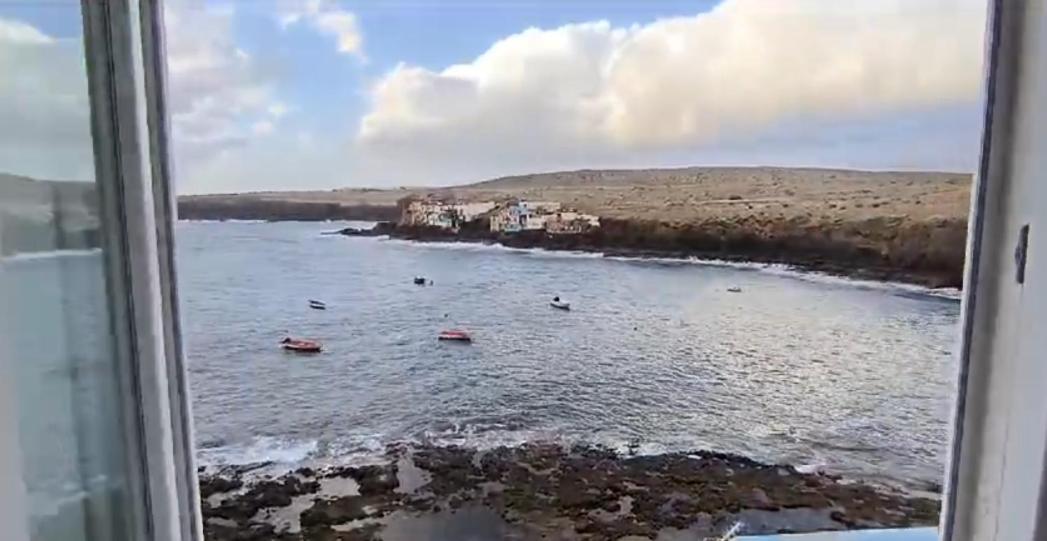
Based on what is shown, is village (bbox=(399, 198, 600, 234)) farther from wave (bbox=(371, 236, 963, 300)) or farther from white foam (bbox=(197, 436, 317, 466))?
white foam (bbox=(197, 436, 317, 466))

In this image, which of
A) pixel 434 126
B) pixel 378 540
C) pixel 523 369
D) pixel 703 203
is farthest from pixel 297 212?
pixel 703 203

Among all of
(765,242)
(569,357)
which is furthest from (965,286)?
(569,357)

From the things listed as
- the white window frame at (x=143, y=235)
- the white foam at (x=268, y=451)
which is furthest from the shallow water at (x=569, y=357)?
the white window frame at (x=143, y=235)

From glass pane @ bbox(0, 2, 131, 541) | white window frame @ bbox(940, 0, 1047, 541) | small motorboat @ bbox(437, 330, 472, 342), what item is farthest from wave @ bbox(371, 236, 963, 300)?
glass pane @ bbox(0, 2, 131, 541)

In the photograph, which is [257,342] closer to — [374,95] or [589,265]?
[374,95]

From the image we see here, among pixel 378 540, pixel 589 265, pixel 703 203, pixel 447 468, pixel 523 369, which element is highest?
pixel 703 203

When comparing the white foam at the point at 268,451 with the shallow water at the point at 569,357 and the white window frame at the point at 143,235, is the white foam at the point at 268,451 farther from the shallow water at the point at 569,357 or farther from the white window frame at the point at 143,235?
the white window frame at the point at 143,235
